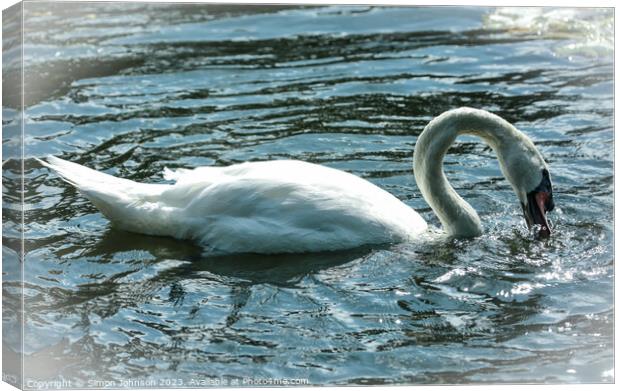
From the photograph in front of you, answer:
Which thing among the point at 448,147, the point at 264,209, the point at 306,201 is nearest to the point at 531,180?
the point at 448,147

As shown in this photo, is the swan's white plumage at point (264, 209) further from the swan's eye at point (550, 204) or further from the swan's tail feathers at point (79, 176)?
the swan's eye at point (550, 204)

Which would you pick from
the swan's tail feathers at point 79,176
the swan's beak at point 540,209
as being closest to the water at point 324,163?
the swan's beak at point 540,209

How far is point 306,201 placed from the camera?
8.32 metres

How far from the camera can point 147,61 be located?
1309 cm

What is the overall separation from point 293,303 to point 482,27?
296 inches

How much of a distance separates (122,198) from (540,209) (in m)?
3.23

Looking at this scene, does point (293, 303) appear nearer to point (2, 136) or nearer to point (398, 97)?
point (2, 136)

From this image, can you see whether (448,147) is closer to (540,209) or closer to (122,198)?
(540,209)

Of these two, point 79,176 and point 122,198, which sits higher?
point 79,176

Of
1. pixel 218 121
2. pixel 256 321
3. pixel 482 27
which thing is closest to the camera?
pixel 256 321

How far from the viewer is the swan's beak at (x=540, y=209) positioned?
27.9 ft

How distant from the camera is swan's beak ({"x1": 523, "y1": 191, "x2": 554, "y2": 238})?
334 inches

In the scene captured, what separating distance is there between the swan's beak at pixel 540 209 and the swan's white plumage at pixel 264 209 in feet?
2.78

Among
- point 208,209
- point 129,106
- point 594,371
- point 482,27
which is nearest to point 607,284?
point 594,371
